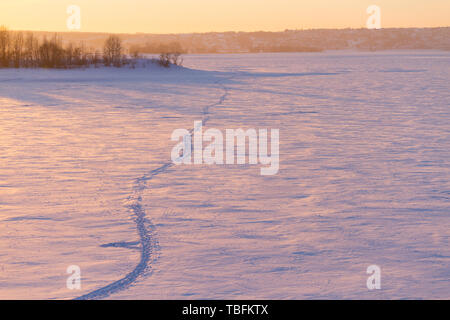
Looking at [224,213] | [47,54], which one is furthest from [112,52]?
[224,213]

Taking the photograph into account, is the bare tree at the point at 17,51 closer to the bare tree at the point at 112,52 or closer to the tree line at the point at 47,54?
the tree line at the point at 47,54

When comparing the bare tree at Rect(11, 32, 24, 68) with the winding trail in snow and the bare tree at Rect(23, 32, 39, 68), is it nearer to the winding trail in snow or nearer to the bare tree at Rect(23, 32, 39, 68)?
the bare tree at Rect(23, 32, 39, 68)

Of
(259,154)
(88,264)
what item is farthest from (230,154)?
(88,264)

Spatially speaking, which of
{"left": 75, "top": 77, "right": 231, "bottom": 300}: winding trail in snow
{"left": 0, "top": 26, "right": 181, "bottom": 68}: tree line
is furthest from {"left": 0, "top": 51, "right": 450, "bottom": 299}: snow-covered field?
{"left": 0, "top": 26, "right": 181, "bottom": 68}: tree line

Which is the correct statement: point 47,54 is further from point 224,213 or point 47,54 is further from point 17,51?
point 224,213

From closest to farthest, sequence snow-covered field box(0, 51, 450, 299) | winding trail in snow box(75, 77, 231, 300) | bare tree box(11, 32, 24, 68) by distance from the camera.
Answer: winding trail in snow box(75, 77, 231, 300)
snow-covered field box(0, 51, 450, 299)
bare tree box(11, 32, 24, 68)
